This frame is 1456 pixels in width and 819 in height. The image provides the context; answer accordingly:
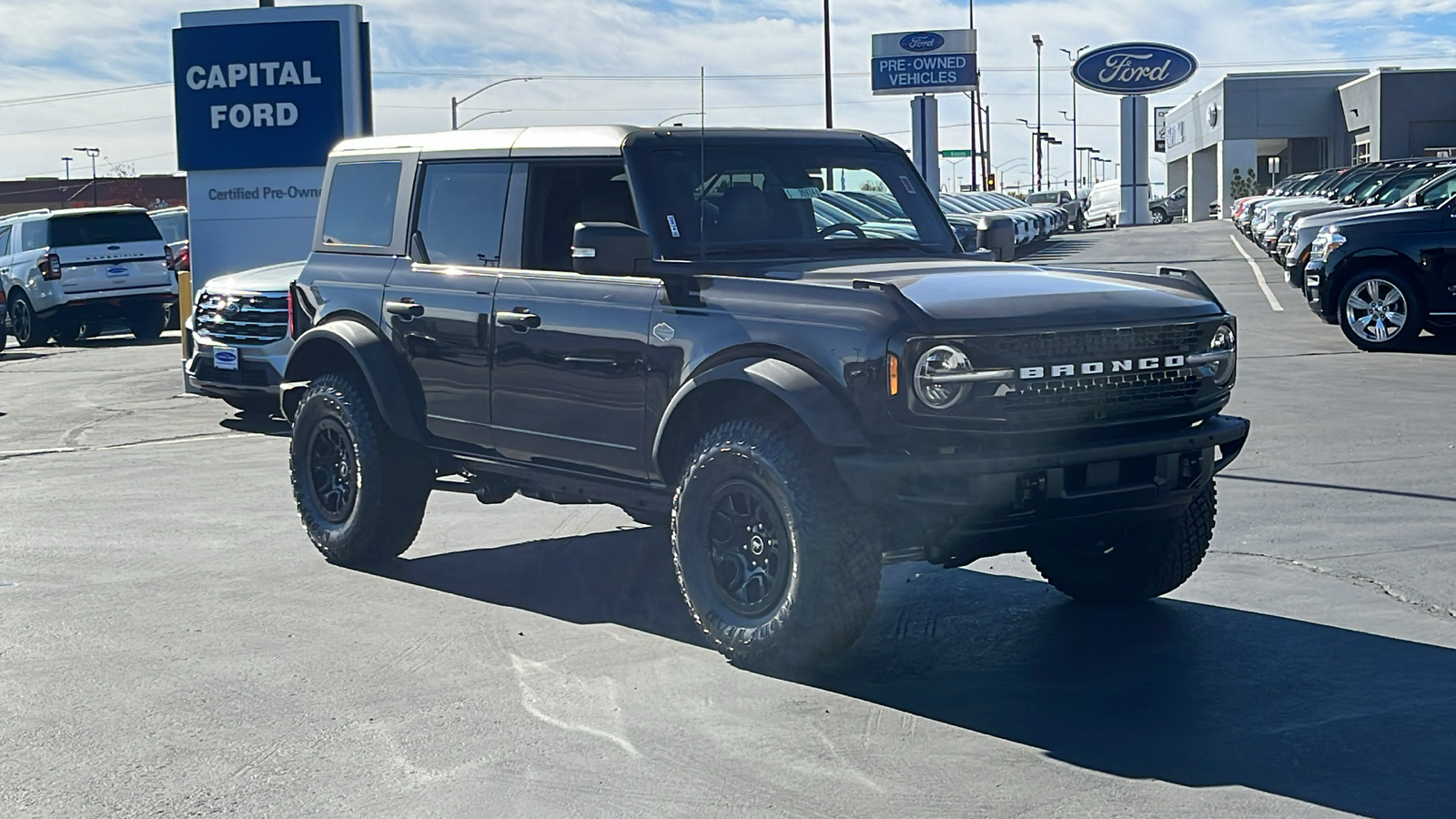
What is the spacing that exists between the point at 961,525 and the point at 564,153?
2.56m

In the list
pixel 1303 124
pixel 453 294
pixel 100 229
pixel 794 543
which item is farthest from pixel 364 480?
pixel 1303 124

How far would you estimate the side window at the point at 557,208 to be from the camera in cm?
711

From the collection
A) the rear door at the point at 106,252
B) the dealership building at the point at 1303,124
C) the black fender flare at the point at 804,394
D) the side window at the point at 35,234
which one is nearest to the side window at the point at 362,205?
the black fender flare at the point at 804,394

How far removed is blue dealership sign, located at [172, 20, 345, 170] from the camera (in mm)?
18250

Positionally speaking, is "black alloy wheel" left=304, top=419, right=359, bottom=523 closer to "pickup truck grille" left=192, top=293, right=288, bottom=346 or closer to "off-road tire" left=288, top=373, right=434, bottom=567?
"off-road tire" left=288, top=373, right=434, bottom=567

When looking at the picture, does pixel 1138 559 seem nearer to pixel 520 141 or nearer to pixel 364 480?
pixel 520 141

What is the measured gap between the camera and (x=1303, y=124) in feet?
244

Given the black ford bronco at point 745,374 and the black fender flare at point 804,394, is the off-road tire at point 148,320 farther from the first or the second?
the black fender flare at point 804,394

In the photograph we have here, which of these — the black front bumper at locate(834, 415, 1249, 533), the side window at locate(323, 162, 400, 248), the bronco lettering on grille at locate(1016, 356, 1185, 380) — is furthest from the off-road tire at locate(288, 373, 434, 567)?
the bronco lettering on grille at locate(1016, 356, 1185, 380)

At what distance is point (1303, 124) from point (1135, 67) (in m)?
8.50

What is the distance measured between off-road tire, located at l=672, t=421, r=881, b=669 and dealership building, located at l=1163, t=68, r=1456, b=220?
56220mm

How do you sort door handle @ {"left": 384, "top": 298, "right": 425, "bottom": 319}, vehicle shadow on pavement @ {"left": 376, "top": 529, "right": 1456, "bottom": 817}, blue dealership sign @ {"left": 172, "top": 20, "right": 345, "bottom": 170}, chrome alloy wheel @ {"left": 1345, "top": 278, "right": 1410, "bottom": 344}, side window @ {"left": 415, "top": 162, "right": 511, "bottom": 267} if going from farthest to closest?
blue dealership sign @ {"left": 172, "top": 20, "right": 345, "bottom": 170} → chrome alloy wheel @ {"left": 1345, "top": 278, "right": 1410, "bottom": 344} → door handle @ {"left": 384, "top": 298, "right": 425, "bottom": 319} → side window @ {"left": 415, "top": 162, "right": 511, "bottom": 267} → vehicle shadow on pavement @ {"left": 376, "top": 529, "right": 1456, "bottom": 817}

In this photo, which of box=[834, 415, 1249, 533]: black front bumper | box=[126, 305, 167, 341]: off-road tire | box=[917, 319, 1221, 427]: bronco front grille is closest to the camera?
box=[834, 415, 1249, 533]: black front bumper

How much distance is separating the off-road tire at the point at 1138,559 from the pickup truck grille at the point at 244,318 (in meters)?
7.93
